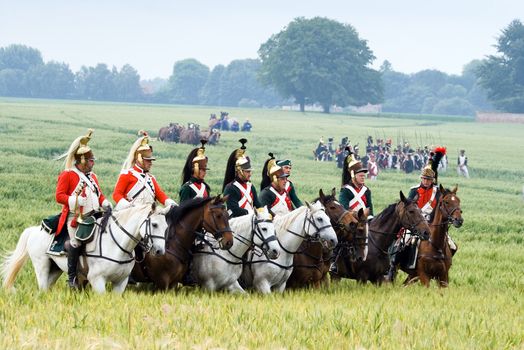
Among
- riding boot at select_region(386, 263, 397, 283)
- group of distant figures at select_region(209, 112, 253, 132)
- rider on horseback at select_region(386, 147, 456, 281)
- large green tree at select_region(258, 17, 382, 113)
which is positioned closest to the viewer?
rider on horseback at select_region(386, 147, 456, 281)

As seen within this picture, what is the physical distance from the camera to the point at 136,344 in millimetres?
9898

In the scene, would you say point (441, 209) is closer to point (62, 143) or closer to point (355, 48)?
point (62, 143)

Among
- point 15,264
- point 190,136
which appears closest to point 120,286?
point 15,264

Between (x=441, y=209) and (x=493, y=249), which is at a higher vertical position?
(x=441, y=209)

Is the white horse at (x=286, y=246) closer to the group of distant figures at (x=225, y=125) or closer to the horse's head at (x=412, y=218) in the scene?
the horse's head at (x=412, y=218)

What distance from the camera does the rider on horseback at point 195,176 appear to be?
49.6 ft

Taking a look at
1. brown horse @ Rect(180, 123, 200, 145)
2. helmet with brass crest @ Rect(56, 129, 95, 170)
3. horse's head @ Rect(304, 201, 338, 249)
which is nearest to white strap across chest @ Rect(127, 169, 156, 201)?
helmet with brass crest @ Rect(56, 129, 95, 170)

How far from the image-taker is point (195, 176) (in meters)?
15.3

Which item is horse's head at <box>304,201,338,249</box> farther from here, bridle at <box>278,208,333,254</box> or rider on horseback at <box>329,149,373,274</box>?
rider on horseback at <box>329,149,373,274</box>

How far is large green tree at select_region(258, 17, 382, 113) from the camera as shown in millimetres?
131500

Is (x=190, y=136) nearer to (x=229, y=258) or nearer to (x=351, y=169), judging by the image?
(x=351, y=169)

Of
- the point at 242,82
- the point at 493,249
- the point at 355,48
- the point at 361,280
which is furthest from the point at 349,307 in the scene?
the point at 242,82

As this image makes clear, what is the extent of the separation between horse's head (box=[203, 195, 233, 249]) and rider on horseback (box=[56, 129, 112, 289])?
142 centimetres

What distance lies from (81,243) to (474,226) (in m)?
19.4
